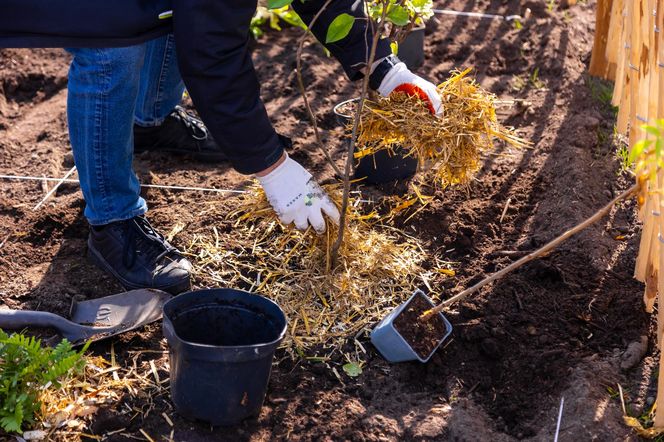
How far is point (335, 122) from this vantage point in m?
3.99

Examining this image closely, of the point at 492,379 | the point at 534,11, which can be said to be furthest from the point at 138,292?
the point at 534,11

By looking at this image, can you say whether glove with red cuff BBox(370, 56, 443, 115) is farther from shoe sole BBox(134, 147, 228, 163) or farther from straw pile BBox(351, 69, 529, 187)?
shoe sole BBox(134, 147, 228, 163)

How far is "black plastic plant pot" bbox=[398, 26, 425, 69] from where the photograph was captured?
13.9 ft

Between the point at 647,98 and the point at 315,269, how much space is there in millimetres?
1298

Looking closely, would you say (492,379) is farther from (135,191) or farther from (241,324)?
(135,191)

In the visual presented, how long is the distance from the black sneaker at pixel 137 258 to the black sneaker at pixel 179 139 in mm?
798

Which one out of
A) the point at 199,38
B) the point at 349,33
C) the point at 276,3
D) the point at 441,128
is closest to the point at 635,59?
the point at 441,128

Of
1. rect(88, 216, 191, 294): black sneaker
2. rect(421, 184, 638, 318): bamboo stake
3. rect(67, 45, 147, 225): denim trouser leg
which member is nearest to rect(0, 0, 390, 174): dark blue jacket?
rect(67, 45, 147, 225): denim trouser leg

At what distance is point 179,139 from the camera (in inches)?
146

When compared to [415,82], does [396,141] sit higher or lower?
lower

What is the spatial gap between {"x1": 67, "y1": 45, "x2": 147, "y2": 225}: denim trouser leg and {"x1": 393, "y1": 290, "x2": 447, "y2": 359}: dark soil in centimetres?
109

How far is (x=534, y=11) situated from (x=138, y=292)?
10.6 feet

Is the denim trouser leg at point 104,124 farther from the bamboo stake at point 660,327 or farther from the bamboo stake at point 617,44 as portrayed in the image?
the bamboo stake at point 617,44

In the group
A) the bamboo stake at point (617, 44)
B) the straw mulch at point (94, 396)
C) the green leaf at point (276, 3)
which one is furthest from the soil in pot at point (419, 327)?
the bamboo stake at point (617, 44)
